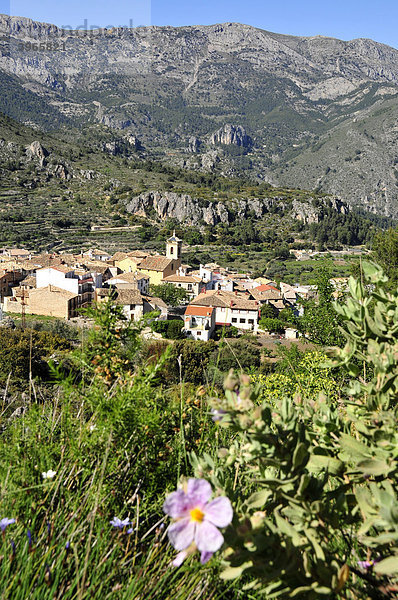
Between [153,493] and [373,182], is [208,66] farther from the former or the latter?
[153,493]

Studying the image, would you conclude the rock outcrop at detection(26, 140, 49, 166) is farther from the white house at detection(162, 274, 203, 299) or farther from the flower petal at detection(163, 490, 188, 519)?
the flower petal at detection(163, 490, 188, 519)

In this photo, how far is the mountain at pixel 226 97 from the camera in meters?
115

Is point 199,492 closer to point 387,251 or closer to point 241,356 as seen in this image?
point 387,251

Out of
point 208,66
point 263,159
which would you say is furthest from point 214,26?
point 263,159

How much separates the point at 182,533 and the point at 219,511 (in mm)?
66

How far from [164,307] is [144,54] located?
18238 centimetres

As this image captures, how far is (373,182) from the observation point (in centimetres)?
11019

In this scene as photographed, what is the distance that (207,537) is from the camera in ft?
2.12

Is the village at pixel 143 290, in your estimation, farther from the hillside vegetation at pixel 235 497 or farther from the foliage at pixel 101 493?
the hillside vegetation at pixel 235 497

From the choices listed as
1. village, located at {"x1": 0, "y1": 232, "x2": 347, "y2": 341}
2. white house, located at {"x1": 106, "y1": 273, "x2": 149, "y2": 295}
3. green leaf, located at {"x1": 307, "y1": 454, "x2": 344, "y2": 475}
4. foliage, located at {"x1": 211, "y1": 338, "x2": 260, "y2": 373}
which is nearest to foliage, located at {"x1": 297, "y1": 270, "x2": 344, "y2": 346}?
foliage, located at {"x1": 211, "y1": 338, "x2": 260, "y2": 373}

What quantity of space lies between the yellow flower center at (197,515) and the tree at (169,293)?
107ft

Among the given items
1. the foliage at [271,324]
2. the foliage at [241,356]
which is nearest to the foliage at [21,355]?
the foliage at [241,356]

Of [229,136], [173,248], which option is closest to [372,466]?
[173,248]

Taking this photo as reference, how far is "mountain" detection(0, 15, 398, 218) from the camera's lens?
115438 millimetres
